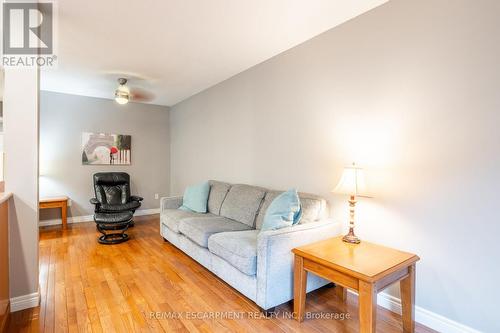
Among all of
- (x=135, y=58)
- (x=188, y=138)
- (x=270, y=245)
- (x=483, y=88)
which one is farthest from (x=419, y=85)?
(x=188, y=138)

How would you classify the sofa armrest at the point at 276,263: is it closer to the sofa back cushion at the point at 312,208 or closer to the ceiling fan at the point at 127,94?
the sofa back cushion at the point at 312,208

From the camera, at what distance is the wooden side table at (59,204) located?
4121mm

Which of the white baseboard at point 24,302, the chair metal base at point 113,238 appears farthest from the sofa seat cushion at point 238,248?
the chair metal base at point 113,238

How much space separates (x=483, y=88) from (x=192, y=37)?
2.40 meters

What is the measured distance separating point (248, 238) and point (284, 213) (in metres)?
0.41

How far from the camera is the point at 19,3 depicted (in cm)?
194

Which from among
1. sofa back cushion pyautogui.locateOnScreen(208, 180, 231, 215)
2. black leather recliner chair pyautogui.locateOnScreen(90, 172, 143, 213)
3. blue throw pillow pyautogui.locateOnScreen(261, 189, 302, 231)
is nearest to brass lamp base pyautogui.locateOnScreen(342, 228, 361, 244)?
blue throw pillow pyautogui.locateOnScreen(261, 189, 302, 231)

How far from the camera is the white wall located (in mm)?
1966

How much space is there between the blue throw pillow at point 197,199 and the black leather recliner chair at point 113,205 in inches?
34.5

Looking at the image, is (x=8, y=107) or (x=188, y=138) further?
(x=188, y=138)

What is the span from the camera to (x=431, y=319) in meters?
1.84

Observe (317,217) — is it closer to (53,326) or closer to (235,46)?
(235,46)

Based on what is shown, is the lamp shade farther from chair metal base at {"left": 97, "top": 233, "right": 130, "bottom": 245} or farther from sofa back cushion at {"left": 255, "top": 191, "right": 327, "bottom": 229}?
chair metal base at {"left": 97, "top": 233, "right": 130, "bottom": 245}

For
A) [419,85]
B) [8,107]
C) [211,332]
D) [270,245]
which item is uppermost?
[419,85]
